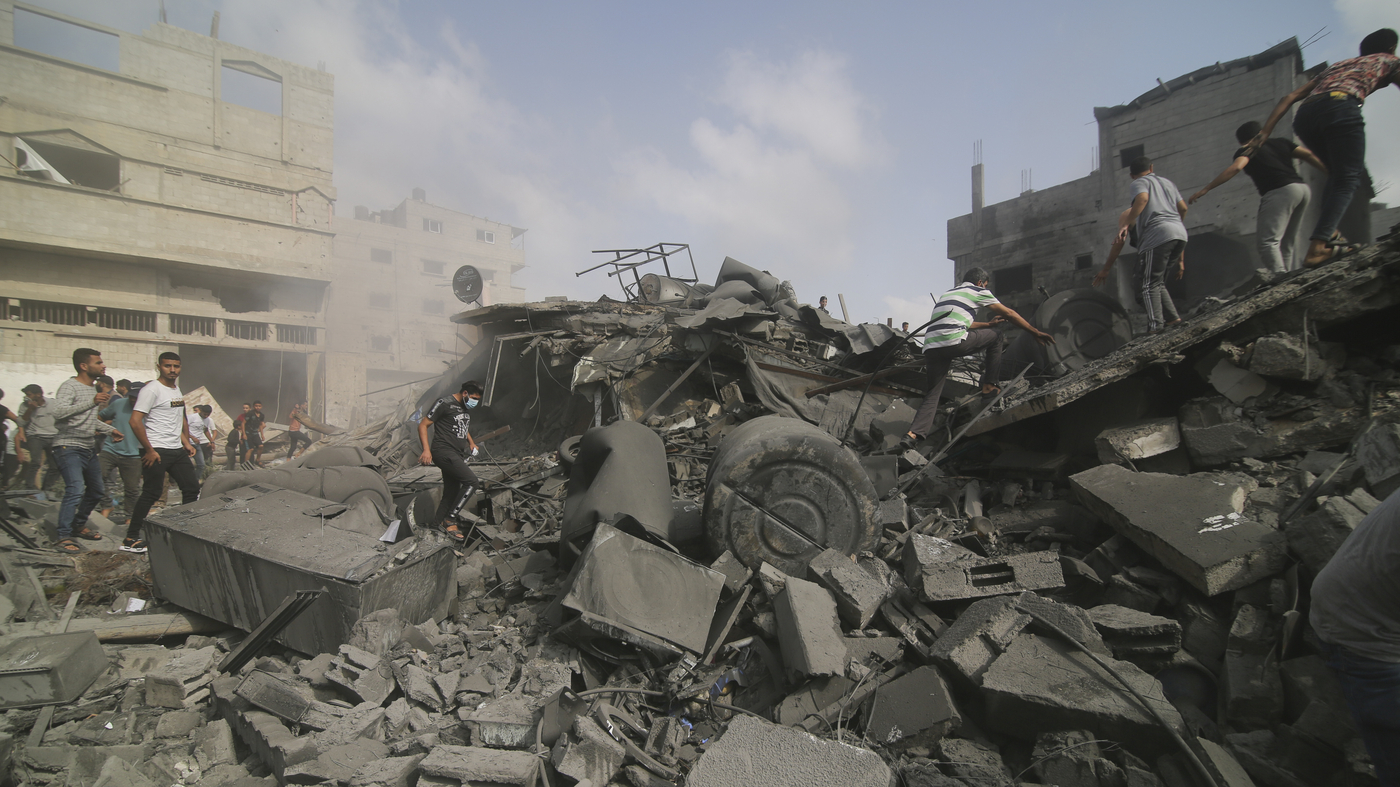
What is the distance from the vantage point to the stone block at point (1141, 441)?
379 centimetres

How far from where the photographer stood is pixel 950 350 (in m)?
5.15

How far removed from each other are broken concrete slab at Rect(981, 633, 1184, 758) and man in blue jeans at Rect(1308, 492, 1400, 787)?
0.54 metres

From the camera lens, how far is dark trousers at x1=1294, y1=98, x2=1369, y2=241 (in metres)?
4.15

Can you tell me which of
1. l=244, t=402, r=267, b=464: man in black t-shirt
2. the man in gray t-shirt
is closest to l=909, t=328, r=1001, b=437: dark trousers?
the man in gray t-shirt

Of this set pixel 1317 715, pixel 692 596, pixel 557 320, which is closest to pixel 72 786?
pixel 692 596

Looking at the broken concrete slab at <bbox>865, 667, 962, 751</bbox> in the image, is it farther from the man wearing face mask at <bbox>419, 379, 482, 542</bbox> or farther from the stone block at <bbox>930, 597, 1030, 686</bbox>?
the man wearing face mask at <bbox>419, 379, 482, 542</bbox>

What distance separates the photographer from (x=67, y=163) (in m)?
17.6

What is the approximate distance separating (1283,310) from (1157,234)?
1544 millimetres

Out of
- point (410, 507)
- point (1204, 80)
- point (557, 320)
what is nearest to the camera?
point (410, 507)

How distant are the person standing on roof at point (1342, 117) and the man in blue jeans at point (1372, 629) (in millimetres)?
3641

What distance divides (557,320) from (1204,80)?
18.1 meters

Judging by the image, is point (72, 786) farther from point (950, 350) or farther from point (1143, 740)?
point (950, 350)

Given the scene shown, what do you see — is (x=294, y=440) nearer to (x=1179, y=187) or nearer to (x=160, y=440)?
(x=160, y=440)

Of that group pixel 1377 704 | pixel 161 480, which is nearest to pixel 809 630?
pixel 1377 704
